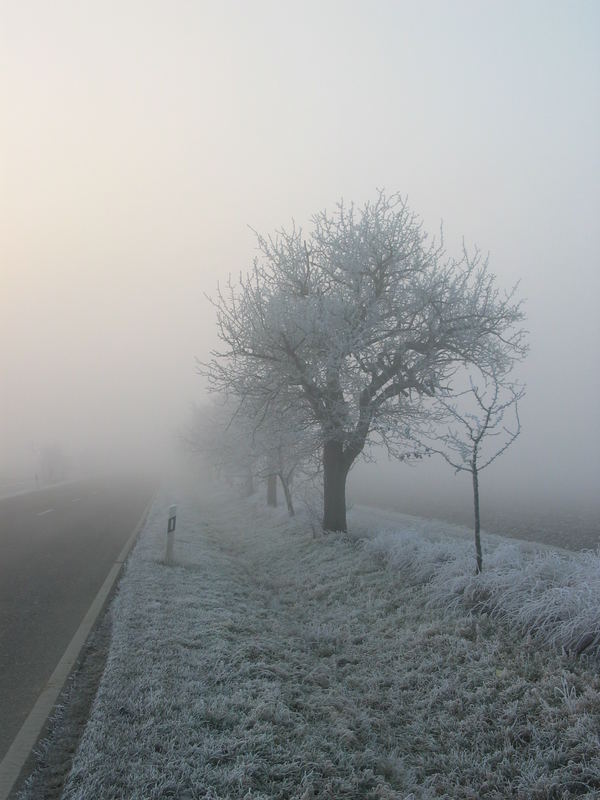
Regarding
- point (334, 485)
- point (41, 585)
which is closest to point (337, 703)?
point (41, 585)

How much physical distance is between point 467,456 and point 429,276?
5.01 metres

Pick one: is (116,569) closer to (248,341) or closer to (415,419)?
(248,341)

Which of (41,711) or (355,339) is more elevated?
(355,339)

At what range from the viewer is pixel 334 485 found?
42.0 feet

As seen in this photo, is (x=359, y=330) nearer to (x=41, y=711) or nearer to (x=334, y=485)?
(x=334, y=485)

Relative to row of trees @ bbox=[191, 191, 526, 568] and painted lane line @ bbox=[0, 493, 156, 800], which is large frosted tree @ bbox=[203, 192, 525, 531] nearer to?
row of trees @ bbox=[191, 191, 526, 568]

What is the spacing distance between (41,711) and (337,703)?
2813mm

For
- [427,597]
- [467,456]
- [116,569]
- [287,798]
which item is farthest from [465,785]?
[116,569]

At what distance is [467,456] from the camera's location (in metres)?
8.53

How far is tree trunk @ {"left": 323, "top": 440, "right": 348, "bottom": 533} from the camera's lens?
42.0ft

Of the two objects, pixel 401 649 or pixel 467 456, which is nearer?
pixel 401 649

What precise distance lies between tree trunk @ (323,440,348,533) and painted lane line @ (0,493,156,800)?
633 cm

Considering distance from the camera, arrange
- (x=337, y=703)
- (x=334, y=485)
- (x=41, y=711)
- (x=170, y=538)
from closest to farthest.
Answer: (x=41, y=711)
(x=337, y=703)
(x=170, y=538)
(x=334, y=485)

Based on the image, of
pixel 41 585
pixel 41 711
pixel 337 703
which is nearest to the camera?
pixel 41 711
